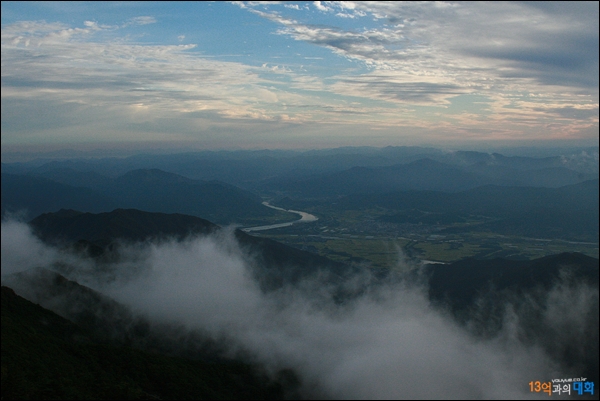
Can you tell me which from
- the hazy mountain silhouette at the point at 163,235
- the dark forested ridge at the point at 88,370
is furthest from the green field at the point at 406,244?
the dark forested ridge at the point at 88,370

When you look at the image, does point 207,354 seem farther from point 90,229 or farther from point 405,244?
point 405,244

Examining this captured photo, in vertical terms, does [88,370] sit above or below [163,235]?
below

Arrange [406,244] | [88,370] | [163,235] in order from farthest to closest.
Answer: [406,244] < [163,235] < [88,370]

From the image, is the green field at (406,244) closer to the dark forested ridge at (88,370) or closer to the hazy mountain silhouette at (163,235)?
the hazy mountain silhouette at (163,235)

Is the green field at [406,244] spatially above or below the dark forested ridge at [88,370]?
below

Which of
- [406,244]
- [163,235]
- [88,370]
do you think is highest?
[163,235]

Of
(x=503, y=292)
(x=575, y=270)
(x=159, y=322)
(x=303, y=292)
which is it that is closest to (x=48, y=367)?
(x=159, y=322)

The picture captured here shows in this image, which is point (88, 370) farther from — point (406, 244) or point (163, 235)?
point (406, 244)

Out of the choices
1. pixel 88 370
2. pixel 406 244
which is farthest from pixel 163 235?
pixel 88 370

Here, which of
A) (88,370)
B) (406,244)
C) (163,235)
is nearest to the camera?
(88,370)

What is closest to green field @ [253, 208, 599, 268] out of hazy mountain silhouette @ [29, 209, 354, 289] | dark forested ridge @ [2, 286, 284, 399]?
hazy mountain silhouette @ [29, 209, 354, 289]

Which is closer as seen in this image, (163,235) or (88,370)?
(88,370)
